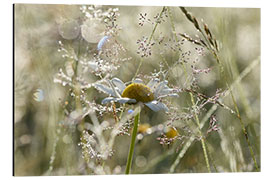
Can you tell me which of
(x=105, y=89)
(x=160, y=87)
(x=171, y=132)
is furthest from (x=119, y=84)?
(x=171, y=132)

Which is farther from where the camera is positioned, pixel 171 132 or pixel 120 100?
pixel 171 132

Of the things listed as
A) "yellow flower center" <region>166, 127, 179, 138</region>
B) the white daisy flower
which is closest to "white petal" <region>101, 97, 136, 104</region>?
the white daisy flower

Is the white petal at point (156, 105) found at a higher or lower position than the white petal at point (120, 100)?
lower

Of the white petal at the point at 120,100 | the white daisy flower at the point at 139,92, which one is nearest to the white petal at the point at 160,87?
the white daisy flower at the point at 139,92

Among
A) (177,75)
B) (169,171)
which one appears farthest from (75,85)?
(169,171)

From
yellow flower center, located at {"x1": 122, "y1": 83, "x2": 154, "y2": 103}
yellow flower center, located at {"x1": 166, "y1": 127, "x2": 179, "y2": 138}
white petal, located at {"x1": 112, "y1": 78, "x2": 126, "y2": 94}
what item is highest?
white petal, located at {"x1": 112, "y1": 78, "x2": 126, "y2": 94}

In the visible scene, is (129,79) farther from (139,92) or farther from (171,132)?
(171,132)

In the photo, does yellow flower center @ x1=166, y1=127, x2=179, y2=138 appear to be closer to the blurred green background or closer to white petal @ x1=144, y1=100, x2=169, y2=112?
the blurred green background

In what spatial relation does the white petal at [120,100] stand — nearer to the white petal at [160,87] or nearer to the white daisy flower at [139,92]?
the white daisy flower at [139,92]
